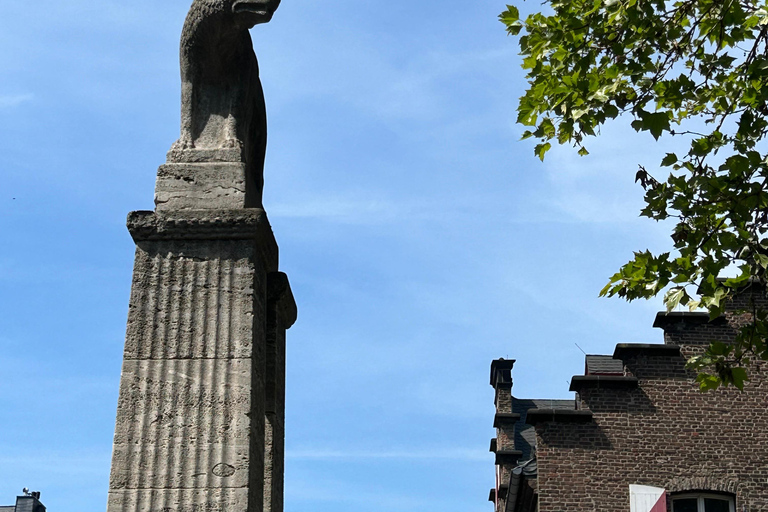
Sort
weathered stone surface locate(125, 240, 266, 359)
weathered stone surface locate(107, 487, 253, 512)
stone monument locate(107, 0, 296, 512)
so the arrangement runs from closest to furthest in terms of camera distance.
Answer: weathered stone surface locate(107, 487, 253, 512) → stone monument locate(107, 0, 296, 512) → weathered stone surface locate(125, 240, 266, 359)

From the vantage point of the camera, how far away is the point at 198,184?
830cm

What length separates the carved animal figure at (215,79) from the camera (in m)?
8.53

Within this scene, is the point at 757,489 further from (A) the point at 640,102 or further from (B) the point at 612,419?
(A) the point at 640,102

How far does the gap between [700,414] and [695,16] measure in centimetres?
1246

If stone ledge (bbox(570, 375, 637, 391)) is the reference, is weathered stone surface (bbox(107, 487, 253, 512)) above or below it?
below

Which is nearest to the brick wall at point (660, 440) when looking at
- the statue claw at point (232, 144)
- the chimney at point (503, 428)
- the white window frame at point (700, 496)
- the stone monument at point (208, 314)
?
the white window frame at point (700, 496)

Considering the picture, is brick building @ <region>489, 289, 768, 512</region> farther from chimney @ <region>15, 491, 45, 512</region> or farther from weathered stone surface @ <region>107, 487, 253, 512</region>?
chimney @ <region>15, 491, 45, 512</region>

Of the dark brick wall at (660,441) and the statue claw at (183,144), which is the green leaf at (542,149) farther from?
the dark brick wall at (660,441)

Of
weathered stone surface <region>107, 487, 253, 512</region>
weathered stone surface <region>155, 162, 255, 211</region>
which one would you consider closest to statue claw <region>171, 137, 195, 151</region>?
weathered stone surface <region>155, 162, 255, 211</region>

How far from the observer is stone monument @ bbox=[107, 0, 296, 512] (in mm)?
7406

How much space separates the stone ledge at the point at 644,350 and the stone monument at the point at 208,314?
1412 centimetres

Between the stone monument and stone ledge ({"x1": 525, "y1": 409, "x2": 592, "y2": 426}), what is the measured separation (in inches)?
527

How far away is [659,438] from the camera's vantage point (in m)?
21.9

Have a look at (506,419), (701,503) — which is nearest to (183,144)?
(701,503)
